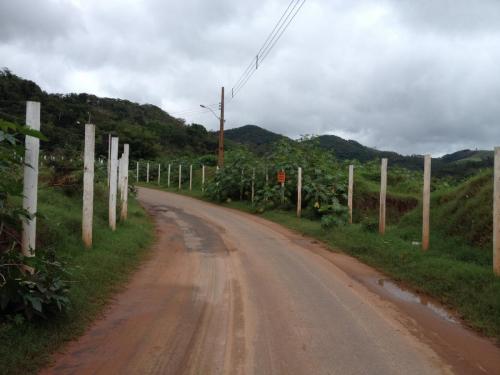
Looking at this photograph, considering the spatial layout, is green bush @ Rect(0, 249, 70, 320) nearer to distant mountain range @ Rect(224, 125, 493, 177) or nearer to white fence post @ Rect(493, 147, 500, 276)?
white fence post @ Rect(493, 147, 500, 276)

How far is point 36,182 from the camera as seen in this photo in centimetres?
532

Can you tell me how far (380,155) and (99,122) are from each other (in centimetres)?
2852

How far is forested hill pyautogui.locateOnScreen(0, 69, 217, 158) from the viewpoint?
20.6 meters

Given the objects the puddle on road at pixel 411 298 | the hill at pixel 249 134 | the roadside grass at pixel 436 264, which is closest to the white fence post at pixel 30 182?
the puddle on road at pixel 411 298

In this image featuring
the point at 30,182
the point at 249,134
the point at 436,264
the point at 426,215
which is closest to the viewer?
the point at 30,182

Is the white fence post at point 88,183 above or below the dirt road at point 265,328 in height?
above

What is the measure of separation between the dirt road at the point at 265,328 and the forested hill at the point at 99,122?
2365 millimetres

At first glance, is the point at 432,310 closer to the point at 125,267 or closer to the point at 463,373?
the point at 463,373

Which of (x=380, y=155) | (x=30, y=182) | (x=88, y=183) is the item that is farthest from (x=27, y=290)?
(x=380, y=155)

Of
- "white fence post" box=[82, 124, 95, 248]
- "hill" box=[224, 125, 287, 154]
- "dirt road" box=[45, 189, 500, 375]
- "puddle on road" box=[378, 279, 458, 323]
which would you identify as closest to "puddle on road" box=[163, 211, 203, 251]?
"dirt road" box=[45, 189, 500, 375]

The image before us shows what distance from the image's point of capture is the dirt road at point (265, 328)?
4195 mm

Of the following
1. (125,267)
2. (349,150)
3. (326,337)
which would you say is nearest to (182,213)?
(125,267)

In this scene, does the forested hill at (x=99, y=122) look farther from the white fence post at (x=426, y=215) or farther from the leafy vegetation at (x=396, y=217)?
the white fence post at (x=426, y=215)

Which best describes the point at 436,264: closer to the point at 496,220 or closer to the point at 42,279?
the point at 496,220
